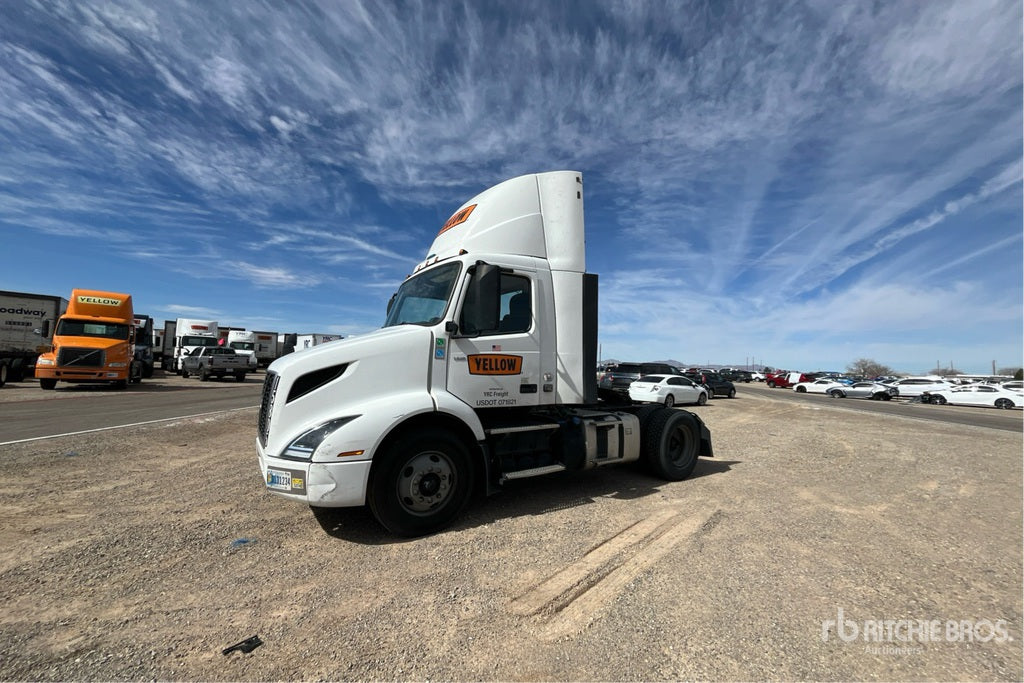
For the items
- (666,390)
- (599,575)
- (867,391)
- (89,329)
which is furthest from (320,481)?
(867,391)

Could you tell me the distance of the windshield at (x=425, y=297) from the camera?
14.6 ft

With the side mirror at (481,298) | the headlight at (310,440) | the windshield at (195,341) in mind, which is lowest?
the headlight at (310,440)

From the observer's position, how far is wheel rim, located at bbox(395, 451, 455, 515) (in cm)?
396

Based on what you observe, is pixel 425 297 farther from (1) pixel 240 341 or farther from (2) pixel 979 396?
(2) pixel 979 396

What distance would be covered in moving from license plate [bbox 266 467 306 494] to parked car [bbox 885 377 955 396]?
132 ft

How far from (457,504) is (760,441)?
7.90m

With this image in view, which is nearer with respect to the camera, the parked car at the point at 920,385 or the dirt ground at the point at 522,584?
the dirt ground at the point at 522,584

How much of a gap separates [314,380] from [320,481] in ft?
2.84

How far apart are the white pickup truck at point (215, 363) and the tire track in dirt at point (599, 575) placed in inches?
1105

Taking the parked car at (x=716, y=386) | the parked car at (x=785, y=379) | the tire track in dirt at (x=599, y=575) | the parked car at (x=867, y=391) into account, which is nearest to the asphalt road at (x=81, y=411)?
the tire track in dirt at (x=599, y=575)

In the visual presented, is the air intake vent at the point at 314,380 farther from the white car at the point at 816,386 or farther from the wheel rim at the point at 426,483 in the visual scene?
the white car at the point at 816,386

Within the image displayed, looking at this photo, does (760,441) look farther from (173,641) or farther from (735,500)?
(173,641)

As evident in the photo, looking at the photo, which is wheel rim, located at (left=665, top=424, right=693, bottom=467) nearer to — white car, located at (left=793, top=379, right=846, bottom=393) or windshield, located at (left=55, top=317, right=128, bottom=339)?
windshield, located at (left=55, top=317, right=128, bottom=339)

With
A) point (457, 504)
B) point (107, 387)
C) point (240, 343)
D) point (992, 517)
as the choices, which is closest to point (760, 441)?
point (992, 517)
